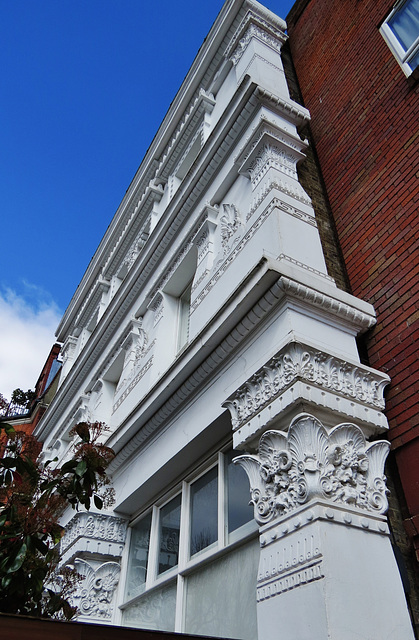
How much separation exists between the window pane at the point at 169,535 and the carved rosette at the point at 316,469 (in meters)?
2.55

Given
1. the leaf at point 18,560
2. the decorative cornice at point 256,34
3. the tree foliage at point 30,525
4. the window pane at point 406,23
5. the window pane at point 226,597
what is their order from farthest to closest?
the decorative cornice at point 256,34 → the window pane at point 406,23 → the window pane at point 226,597 → the tree foliage at point 30,525 → the leaf at point 18,560

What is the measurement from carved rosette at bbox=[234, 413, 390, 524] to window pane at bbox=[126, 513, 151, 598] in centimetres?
353

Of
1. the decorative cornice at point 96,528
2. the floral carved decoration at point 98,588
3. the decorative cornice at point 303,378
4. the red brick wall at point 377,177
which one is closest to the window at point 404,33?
the red brick wall at point 377,177

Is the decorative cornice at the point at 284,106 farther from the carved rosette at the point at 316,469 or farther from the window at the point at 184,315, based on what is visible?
the carved rosette at the point at 316,469

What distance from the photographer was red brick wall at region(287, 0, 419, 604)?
4504mm

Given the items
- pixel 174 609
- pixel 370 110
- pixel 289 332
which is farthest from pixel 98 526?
pixel 370 110

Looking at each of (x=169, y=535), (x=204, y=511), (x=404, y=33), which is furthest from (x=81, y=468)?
(x=404, y=33)

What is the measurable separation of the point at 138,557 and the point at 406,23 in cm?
775

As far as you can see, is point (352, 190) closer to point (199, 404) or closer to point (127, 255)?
point (199, 404)

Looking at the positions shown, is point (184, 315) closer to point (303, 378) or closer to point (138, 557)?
point (138, 557)

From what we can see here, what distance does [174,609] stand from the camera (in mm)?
5621

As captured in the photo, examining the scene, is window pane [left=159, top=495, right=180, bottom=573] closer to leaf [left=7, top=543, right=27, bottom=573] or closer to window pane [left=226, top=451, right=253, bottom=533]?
window pane [left=226, top=451, right=253, bottom=533]

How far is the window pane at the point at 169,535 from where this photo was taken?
6.11m

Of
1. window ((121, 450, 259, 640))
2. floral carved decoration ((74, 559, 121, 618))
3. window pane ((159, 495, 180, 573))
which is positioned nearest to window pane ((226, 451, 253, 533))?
window ((121, 450, 259, 640))
